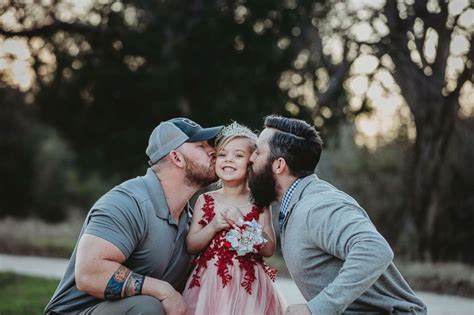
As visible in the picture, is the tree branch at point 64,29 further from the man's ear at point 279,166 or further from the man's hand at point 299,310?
the man's hand at point 299,310

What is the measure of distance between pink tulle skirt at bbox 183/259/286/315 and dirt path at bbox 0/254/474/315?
5.01 m

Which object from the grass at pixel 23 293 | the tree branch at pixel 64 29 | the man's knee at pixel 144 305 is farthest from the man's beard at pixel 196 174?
the tree branch at pixel 64 29

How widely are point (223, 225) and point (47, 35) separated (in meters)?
14.0

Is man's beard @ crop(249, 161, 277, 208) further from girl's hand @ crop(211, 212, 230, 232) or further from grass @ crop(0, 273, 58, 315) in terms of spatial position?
grass @ crop(0, 273, 58, 315)

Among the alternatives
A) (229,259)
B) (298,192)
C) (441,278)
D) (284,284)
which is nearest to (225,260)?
(229,259)

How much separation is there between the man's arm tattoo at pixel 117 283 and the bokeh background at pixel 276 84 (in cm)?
873

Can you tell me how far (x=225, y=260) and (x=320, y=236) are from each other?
3.85ft

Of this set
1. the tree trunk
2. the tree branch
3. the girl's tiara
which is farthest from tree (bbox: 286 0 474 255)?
the girl's tiara

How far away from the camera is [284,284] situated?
1195 centimetres

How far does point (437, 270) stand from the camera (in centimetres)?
1261

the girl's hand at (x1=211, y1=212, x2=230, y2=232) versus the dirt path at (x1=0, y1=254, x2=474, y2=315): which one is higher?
the girl's hand at (x1=211, y1=212, x2=230, y2=232)

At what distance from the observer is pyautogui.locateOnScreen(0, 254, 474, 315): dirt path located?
9.40 meters

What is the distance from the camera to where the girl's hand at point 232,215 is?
15.0 feet

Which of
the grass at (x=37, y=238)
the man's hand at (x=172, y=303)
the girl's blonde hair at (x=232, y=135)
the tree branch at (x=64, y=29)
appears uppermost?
the tree branch at (x=64, y=29)
